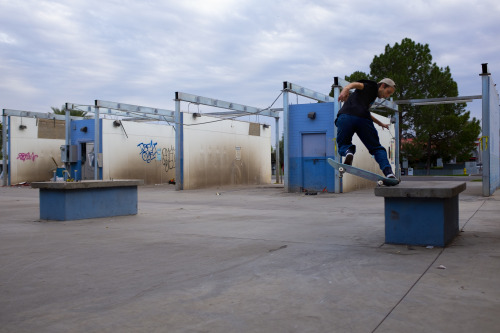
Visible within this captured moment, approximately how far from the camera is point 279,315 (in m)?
3.32

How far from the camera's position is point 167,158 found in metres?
29.2

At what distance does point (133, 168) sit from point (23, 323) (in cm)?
2388

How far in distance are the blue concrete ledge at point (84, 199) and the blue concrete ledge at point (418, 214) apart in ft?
21.5

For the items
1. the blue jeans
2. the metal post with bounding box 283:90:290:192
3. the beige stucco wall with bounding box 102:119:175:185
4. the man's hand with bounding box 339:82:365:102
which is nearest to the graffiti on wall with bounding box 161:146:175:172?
the beige stucco wall with bounding box 102:119:175:185

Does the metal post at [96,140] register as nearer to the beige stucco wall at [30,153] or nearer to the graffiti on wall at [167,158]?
the graffiti on wall at [167,158]

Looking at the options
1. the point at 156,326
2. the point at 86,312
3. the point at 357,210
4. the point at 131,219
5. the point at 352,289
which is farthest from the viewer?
the point at 357,210

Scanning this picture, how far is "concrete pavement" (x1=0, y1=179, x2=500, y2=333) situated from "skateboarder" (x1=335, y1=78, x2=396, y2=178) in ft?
4.27

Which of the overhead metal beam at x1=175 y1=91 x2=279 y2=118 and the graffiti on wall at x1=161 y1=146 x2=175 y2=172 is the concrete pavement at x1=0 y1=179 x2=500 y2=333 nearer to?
the overhead metal beam at x1=175 y1=91 x2=279 y2=118

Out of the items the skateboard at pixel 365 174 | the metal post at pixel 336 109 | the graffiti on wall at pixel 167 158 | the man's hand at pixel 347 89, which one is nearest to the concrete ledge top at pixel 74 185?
the skateboard at pixel 365 174

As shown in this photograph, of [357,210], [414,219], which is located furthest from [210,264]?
[357,210]

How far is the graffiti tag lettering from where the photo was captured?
27109mm

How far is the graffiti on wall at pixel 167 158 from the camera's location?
1138 inches

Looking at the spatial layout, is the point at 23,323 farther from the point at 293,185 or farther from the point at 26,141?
the point at 26,141

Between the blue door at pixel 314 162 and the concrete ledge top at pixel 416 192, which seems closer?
the concrete ledge top at pixel 416 192
